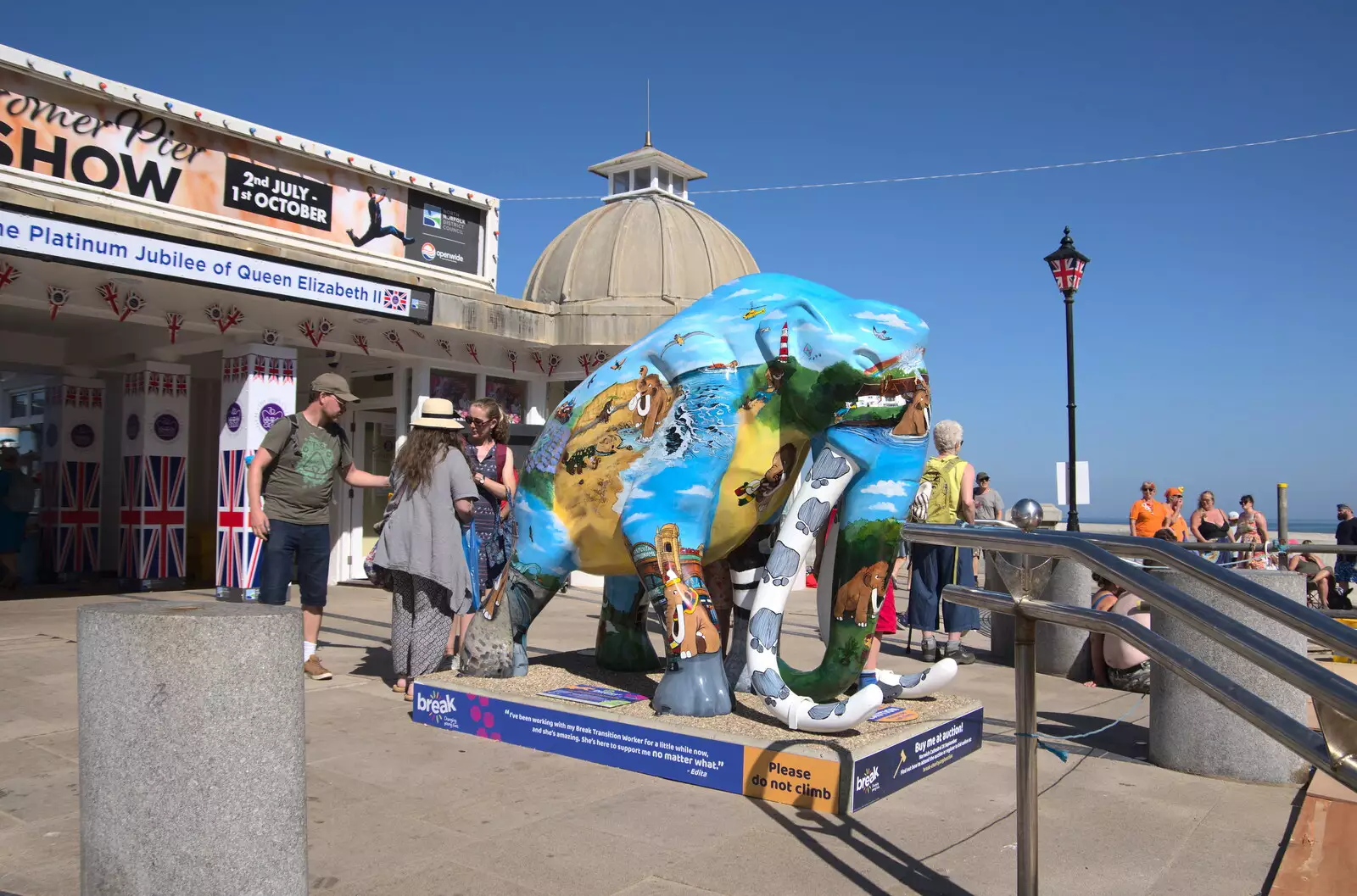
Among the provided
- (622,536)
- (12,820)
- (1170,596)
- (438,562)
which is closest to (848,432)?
(622,536)

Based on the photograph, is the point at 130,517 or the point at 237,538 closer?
the point at 237,538

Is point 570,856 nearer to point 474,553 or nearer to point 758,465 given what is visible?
point 758,465

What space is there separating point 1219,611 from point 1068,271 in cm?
960

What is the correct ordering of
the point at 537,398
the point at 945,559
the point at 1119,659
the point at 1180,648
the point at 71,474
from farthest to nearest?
the point at 537,398 → the point at 71,474 → the point at 945,559 → the point at 1119,659 → the point at 1180,648

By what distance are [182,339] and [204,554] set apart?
351cm

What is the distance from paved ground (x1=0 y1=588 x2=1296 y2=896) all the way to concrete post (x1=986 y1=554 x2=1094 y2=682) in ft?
5.67

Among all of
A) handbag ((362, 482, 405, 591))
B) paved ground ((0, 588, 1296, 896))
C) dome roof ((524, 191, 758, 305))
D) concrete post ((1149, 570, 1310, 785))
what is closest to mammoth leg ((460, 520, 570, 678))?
paved ground ((0, 588, 1296, 896))

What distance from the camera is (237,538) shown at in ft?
32.7

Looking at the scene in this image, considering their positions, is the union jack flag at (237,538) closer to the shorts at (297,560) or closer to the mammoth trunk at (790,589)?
the shorts at (297,560)

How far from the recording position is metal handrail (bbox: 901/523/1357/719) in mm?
1580

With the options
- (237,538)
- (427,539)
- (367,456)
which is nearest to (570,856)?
(427,539)

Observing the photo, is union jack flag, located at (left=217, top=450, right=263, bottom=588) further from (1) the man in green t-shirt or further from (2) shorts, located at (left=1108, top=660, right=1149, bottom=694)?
(2) shorts, located at (left=1108, top=660, right=1149, bottom=694)

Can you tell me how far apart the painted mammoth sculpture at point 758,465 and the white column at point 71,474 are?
1011cm

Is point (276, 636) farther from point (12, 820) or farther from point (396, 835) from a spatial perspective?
point (12, 820)
